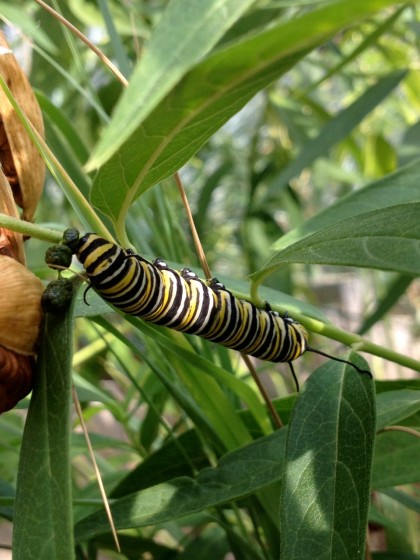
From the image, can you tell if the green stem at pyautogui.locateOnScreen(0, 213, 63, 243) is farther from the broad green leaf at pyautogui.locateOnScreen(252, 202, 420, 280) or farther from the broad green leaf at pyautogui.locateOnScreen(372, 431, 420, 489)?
the broad green leaf at pyautogui.locateOnScreen(372, 431, 420, 489)

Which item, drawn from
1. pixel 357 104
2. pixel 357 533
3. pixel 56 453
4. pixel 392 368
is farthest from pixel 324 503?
pixel 392 368

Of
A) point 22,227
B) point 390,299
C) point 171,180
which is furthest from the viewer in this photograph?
point 171,180

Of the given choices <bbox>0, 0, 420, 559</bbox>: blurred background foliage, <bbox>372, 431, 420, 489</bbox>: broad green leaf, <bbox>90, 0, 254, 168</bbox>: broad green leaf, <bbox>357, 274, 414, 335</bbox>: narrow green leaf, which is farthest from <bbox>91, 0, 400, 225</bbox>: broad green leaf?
<bbox>357, 274, 414, 335</bbox>: narrow green leaf

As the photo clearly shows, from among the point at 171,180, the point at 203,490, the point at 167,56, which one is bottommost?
the point at 203,490

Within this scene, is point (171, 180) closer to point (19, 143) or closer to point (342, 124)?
point (342, 124)

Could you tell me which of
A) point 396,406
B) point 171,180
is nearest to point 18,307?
point 396,406

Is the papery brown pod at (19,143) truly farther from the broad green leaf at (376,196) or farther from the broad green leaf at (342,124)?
the broad green leaf at (342,124)

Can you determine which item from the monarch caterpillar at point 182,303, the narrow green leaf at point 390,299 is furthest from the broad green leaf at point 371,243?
the narrow green leaf at point 390,299
